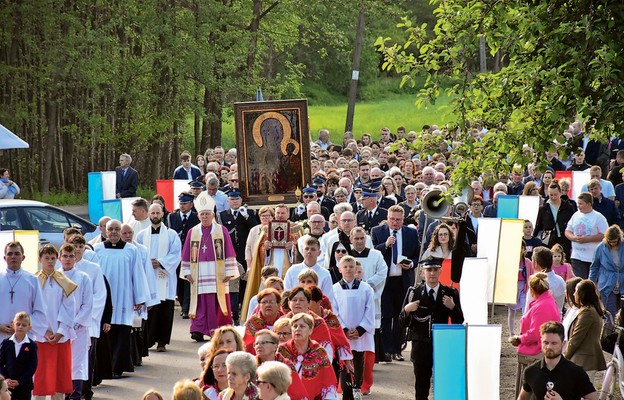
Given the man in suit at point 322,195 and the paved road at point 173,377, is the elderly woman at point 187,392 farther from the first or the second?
the man in suit at point 322,195

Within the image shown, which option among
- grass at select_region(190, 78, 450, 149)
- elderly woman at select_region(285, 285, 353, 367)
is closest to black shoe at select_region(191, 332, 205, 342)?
elderly woman at select_region(285, 285, 353, 367)

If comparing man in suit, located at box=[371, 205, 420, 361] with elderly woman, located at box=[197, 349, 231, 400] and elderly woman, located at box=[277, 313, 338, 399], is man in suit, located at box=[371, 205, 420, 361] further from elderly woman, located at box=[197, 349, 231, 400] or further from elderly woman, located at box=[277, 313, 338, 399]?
elderly woman, located at box=[197, 349, 231, 400]

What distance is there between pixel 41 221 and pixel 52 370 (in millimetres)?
9608

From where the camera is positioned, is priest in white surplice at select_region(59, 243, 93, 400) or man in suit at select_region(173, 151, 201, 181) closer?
priest in white surplice at select_region(59, 243, 93, 400)

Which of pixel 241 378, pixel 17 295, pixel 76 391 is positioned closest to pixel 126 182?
pixel 76 391

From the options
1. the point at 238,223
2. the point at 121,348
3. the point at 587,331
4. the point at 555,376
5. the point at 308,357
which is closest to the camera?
the point at 555,376

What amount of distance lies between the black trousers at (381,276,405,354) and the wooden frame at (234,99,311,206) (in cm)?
653

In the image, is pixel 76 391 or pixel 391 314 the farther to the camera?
pixel 391 314

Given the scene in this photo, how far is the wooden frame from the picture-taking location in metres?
25.0

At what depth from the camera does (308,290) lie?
42.0 ft

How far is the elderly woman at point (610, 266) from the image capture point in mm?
17812

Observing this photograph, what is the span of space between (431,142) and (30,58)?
2701 centimetres

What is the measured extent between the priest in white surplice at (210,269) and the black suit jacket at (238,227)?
92.0 inches

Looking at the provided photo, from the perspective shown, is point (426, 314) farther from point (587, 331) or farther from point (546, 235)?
point (546, 235)
